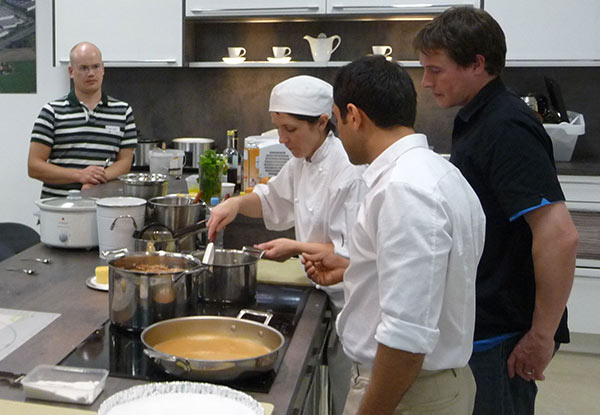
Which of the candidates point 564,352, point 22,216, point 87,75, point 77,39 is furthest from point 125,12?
point 564,352

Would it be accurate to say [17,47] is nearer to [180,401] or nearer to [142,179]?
[142,179]

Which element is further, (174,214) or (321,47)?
(321,47)

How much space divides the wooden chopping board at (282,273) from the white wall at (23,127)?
2953 millimetres

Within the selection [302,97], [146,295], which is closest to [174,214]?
[302,97]

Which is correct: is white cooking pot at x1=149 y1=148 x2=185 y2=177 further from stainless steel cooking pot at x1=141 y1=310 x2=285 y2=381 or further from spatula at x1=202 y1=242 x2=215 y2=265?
stainless steel cooking pot at x1=141 y1=310 x2=285 y2=381

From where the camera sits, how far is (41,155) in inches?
141

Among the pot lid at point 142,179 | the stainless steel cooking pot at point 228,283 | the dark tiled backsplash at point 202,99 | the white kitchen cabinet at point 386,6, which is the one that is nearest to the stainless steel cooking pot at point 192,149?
the dark tiled backsplash at point 202,99

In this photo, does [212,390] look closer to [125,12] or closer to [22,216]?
[125,12]

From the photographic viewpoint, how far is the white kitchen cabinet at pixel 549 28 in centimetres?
371

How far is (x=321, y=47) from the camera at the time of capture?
13.2ft

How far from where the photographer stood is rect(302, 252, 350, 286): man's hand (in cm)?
183

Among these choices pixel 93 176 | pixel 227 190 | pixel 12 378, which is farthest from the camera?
pixel 93 176

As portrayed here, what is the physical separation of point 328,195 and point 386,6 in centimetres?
216

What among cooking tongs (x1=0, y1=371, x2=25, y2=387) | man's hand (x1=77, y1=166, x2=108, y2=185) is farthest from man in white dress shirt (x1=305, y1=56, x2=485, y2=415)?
man's hand (x1=77, y1=166, x2=108, y2=185)
